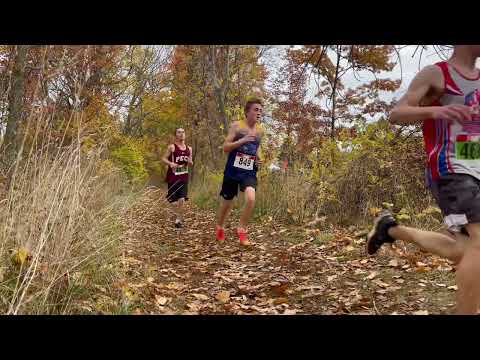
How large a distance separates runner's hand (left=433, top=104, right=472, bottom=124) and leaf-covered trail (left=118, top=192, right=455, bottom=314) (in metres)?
1.51

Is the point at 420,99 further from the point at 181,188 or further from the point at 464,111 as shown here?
the point at 181,188

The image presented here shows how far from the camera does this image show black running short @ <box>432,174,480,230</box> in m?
2.15

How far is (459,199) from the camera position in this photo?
2182 mm

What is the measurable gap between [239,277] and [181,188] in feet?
11.2

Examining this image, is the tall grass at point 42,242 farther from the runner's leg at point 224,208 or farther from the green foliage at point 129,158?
the green foliage at point 129,158

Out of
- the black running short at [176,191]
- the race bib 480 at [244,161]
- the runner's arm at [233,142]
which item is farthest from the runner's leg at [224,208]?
the black running short at [176,191]

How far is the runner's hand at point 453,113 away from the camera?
2.13 metres

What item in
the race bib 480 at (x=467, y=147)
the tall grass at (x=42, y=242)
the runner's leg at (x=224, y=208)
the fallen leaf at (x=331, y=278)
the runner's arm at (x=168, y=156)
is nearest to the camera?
the race bib 480 at (x=467, y=147)

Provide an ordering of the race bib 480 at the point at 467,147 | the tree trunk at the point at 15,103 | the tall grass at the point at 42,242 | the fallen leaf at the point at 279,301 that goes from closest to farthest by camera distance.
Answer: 1. the race bib 480 at the point at 467,147
2. the tall grass at the point at 42,242
3. the fallen leaf at the point at 279,301
4. the tree trunk at the point at 15,103

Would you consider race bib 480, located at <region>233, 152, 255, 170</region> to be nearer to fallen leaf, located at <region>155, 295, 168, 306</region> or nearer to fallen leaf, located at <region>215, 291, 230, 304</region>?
fallen leaf, located at <region>215, 291, 230, 304</region>

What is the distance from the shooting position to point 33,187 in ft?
9.80

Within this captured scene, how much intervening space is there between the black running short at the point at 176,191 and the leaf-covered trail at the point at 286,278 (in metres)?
1.57

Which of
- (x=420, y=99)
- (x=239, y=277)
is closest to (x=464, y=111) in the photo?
(x=420, y=99)

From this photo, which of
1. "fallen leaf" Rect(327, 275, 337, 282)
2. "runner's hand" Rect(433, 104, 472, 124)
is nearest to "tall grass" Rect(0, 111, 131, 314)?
"fallen leaf" Rect(327, 275, 337, 282)
